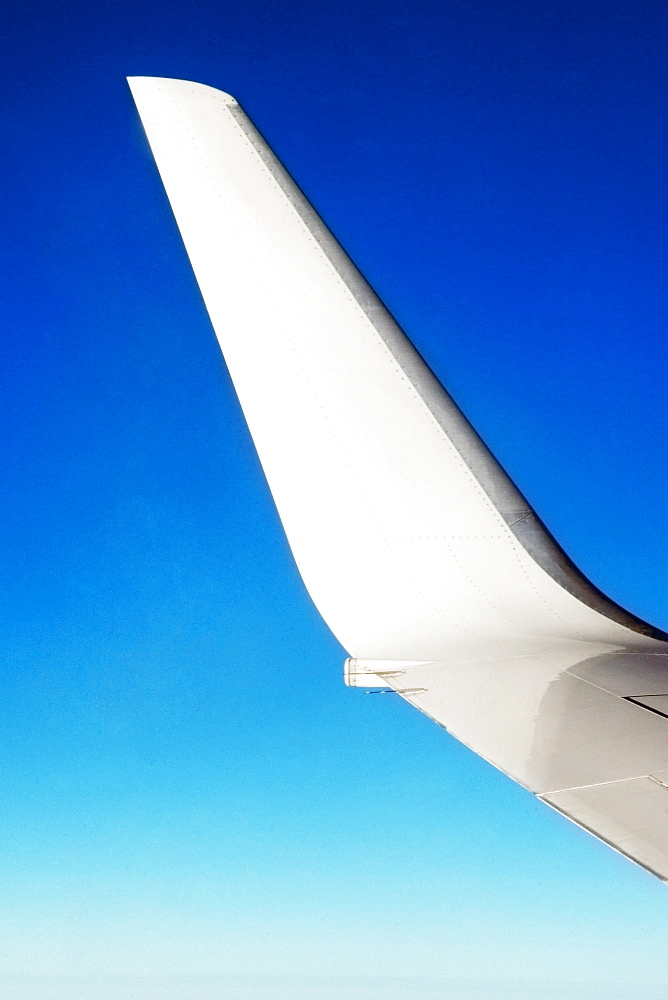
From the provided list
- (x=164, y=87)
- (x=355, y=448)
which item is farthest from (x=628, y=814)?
(x=164, y=87)

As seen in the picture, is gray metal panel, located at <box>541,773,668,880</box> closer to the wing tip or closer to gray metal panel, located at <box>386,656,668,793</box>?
gray metal panel, located at <box>386,656,668,793</box>

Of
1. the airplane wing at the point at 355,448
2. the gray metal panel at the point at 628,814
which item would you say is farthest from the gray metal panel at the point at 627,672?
the gray metal panel at the point at 628,814

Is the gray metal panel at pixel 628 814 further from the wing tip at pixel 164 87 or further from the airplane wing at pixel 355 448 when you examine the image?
the wing tip at pixel 164 87

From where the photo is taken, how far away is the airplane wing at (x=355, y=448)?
2.37m

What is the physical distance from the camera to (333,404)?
2.44 m

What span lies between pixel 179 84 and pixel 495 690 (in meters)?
2.12

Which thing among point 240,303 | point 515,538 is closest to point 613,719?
point 515,538

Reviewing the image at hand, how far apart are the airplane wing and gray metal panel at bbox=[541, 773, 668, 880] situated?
45cm

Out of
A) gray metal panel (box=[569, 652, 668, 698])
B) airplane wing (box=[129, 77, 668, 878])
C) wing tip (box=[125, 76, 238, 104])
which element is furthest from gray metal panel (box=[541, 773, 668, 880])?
wing tip (box=[125, 76, 238, 104])

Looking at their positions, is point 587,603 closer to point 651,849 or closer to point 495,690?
point 495,690

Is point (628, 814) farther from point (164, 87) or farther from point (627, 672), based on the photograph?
point (164, 87)

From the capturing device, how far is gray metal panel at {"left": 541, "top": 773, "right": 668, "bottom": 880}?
1.45 metres

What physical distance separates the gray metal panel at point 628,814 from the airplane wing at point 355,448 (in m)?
0.45

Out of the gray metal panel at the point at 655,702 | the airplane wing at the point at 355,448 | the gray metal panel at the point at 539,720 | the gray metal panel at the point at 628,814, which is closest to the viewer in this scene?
the gray metal panel at the point at 628,814
